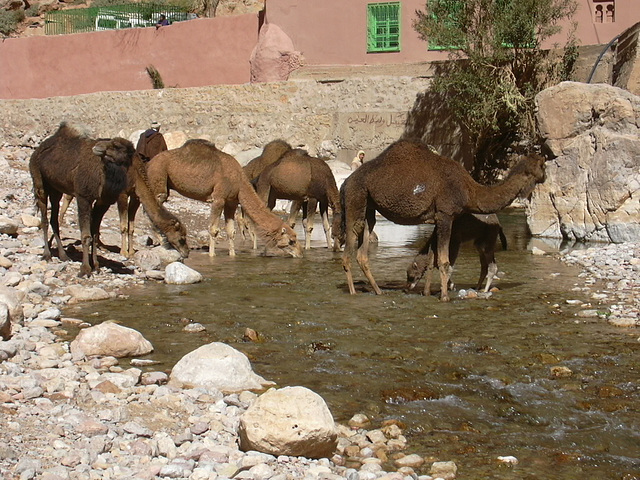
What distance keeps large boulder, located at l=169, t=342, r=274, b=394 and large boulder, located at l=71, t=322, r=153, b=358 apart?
77 cm

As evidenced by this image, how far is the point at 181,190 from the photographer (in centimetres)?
1409

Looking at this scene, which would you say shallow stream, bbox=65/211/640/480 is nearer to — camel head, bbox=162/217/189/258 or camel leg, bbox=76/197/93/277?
camel head, bbox=162/217/189/258

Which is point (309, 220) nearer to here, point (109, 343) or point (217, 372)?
point (109, 343)

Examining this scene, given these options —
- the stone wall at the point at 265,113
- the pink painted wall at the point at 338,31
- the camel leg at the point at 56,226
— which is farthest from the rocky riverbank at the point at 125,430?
the pink painted wall at the point at 338,31

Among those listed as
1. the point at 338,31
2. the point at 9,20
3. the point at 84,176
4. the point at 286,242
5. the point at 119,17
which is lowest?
the point at 286,242

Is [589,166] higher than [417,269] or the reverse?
higher

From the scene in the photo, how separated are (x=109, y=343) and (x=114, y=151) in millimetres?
4165

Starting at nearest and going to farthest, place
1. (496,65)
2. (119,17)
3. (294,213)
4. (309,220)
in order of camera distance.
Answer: (309,220) < (294,213) < (496,65) < (119,17)

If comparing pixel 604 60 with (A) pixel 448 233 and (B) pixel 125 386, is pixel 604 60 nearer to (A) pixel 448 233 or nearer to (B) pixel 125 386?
(A) pixel 448 233

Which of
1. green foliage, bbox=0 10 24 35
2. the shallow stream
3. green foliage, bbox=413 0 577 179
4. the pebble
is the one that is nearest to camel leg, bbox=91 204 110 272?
the shallow stream

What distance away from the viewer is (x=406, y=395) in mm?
6332

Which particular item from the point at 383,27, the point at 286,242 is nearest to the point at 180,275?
the point at 286,242

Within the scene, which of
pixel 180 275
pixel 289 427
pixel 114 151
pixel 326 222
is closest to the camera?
pixel 289 427

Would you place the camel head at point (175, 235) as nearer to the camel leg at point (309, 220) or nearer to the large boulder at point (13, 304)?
the camel leg at point (309, 220)
